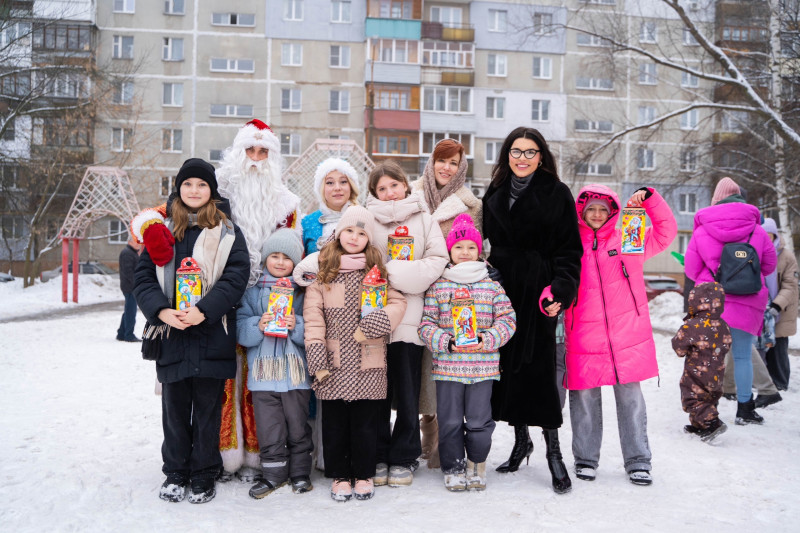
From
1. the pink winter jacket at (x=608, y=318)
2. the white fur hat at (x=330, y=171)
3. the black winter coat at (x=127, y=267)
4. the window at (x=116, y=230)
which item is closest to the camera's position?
the pink winter jacket at (x=608, y=318)

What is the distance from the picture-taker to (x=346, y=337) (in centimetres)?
388

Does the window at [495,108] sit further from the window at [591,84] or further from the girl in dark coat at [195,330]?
the girl in dark coat at [195,330]

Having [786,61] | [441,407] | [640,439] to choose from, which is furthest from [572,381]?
[786,61]

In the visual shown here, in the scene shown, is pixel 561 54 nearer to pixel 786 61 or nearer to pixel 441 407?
pixel 786 61

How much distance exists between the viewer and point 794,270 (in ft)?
23.3

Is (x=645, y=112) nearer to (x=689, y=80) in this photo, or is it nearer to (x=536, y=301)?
(x=689, y=80)

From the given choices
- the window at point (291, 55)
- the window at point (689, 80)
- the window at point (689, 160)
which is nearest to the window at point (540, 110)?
the window at point (689, 80)

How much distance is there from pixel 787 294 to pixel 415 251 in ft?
16.6

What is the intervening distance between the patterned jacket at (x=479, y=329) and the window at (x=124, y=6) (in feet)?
113

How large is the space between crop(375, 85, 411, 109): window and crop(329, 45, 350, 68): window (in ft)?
8.60

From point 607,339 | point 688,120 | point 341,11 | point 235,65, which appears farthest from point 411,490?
point 688,120

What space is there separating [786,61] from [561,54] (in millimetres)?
22430

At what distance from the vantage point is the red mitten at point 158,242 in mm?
3691

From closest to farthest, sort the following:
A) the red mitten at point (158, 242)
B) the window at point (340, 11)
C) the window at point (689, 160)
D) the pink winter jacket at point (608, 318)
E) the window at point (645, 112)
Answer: the red mitten at point (158, 242) → the pink winter jacket at point (608, 318) → the window at point (689, 160) → the window at point (340, 11) → the window at point (645, 112)
